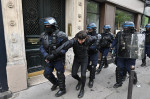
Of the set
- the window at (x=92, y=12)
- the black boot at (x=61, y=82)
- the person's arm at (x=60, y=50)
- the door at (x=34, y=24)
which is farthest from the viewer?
the window at (x=92, y=12)

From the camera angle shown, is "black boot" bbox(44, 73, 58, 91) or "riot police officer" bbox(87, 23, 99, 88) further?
"riot police officer" bbox(87, 23, 99, 88)

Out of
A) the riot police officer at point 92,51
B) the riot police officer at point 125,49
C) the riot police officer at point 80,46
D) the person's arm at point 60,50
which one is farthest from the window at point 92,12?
the person's arm at point 60,50

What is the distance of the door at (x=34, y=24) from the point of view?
3702 millimetres

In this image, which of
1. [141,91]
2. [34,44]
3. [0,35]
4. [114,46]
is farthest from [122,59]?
[0,35]

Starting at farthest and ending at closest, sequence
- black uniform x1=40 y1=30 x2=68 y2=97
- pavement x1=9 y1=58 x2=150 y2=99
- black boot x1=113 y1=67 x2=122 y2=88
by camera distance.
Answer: black boot x1=113 y1=67 x2=122 y2=88 < pavement x1=9 y1=58 x2=150 y2=99 < black uniform x1=40 y1=30 x2=68 y2=97

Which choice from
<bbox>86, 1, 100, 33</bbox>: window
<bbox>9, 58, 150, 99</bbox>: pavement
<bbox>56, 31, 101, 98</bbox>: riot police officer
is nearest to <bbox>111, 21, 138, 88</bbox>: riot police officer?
<bbox>9, 58, 150, 99</bbox>: pavement

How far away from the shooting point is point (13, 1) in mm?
2811

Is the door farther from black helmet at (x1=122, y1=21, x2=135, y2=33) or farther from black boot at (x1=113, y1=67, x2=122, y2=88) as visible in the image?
black boot at (x1=113, y1=67, x2=122, y2=88)

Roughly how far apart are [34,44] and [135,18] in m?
7.81

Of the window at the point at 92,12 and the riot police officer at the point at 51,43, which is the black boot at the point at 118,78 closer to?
the riot police officer at the point at 51,43

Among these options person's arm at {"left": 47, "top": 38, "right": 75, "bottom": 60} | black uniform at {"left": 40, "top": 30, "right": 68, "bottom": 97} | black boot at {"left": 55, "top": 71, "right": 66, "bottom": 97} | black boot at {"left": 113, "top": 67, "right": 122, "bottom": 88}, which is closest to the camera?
person's arm at {"left": 47, "top": 38, "right": 75, "bottom": 60}

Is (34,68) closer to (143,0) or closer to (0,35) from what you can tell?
(0,35)

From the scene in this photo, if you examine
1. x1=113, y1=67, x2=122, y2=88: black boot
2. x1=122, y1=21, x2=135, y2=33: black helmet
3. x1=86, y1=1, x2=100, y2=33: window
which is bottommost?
x1=113, y1=67, x2=122, y2=88: black boot

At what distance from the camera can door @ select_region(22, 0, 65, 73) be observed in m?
3.70
